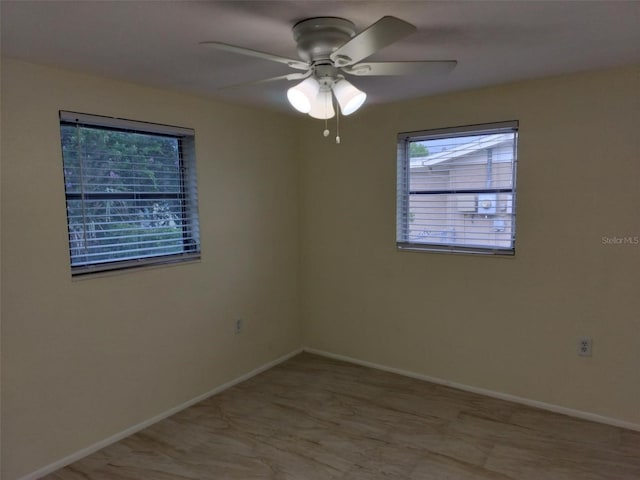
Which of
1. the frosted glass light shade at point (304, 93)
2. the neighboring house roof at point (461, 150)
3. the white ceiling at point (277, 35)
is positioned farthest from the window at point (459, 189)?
the frosted glass light shade at point (304, 93)

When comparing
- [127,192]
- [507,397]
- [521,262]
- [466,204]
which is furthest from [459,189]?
[127,192]

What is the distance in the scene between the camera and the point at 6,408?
7.02ft

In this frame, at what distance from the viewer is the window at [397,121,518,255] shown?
115 inches

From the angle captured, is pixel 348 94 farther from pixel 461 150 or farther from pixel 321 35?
pixel 461 150

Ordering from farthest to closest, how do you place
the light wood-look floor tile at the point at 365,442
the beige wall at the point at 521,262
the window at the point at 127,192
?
the beige wall at the point at 521,262 < the window at the point at 127,192 < the light wood-look floor tile at the point at 365,442

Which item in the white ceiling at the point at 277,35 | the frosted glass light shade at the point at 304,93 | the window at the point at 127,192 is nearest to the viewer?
the white ceiling at the point at 277,35

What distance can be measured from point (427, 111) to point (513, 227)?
106cm

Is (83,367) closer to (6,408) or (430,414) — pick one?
(6,408)

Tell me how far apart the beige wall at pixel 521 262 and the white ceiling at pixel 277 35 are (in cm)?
38

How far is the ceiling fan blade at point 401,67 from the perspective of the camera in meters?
1.67

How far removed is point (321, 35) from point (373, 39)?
372 millimetres

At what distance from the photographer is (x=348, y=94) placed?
175cm

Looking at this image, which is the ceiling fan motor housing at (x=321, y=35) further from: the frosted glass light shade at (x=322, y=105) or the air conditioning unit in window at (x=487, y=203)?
the air conditioning unit in window at (x=487, y=203)

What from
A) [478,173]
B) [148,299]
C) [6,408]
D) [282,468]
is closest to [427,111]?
[478,173]
